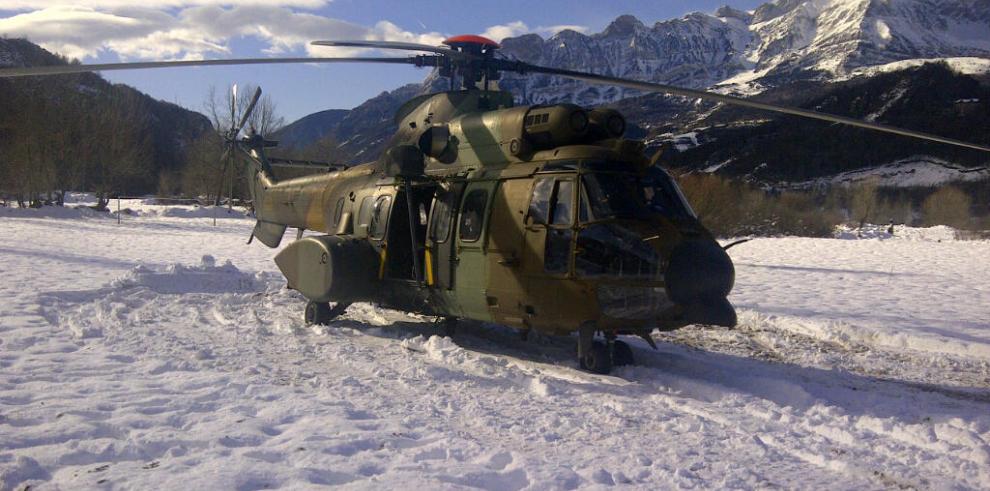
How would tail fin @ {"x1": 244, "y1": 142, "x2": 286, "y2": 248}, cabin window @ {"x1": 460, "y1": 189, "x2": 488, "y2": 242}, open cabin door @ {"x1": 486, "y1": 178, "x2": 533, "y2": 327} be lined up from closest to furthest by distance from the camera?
open cabin door @ {"x1": 486, "y1": 178, "x2": 533, "y2": 327}, cabin window @ {"x1": 460, "y1": 189, "x2": 488, "y2": 242}, tail fin @ {"x1": 244, "y1": 142, "x2": 286, "y2": 248}

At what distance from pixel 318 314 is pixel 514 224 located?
145 inches

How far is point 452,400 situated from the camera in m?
5.94

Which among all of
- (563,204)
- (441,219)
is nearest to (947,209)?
(441,219)

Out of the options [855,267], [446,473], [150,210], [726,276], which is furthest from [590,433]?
[150,210]

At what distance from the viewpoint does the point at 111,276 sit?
13.2 metres

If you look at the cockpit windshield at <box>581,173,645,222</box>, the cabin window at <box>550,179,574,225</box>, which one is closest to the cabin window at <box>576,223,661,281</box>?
the cockpit windshield at <box>581,173,645,222</box>

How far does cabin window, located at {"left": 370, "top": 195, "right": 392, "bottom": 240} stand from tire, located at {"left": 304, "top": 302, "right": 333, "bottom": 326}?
1247mm

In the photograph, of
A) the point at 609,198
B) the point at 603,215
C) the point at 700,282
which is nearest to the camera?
the point at 700,282

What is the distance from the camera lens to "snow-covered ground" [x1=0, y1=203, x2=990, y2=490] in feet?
14.2

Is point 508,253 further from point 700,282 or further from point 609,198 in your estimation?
point 700,282

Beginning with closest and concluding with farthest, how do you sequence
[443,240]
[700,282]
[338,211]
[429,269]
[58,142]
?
[700,282] < [443,240] < [429,269] < [338,211] < [58,142]

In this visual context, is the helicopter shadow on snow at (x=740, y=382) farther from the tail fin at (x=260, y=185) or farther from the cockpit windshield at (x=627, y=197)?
the tail fin at (x=260, y=185)

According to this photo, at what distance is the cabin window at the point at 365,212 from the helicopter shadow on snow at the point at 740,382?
2.10 m

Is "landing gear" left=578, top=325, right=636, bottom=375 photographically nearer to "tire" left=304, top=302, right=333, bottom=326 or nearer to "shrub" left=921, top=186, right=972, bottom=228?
"tire" left=304, top=302, right=333, bottom=326
